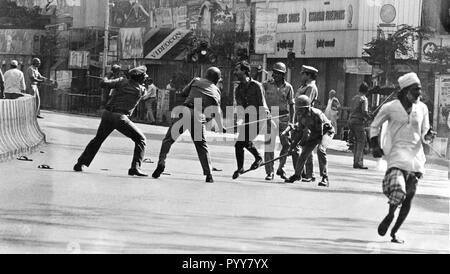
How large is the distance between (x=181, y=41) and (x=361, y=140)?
292 inches

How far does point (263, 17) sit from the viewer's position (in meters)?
35.8

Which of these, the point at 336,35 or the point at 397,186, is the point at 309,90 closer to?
the point at 397,186

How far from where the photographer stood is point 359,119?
20375 millimetres

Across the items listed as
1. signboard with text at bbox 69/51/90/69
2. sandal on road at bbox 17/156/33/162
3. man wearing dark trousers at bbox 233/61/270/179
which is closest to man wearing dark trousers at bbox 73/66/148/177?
man wearing dark trousers at bbox 233/61/270/179

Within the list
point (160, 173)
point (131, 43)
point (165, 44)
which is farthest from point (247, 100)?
point (165, 44)

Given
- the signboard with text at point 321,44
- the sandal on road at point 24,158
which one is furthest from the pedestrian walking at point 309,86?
the signboard with text at point 321,44

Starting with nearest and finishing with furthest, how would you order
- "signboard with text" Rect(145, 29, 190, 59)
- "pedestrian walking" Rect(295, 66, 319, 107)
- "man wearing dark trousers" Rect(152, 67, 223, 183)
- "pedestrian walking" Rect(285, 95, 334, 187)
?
"man wearing dark trousers" Rect(152, 67, 223, 183), "pedestrian walking" Rect(285, 95, 334, 187), "pedestrian walking" Rect(295, 66, 319, 107), "signboard with text" Rect(145, 29, 190, 59)

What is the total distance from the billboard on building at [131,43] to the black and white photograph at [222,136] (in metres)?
0.08

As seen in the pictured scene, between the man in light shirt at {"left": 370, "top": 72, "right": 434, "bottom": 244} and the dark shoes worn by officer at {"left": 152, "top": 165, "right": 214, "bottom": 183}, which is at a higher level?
the man in light shirt at {"left": 370, "top": 72, "right": 434, "bottom": 244}

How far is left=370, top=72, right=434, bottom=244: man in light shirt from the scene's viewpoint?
10.3 metres

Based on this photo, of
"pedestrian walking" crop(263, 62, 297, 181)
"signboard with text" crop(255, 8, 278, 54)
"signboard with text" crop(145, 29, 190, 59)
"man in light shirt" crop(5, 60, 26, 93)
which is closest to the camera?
"pedestrian walking" crop(263, 62, 297, 181)

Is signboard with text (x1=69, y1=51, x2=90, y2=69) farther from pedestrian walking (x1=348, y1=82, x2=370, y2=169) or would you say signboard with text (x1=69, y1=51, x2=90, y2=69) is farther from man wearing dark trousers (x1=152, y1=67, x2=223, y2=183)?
man wearing dark trousers (x1=152, y1=67, x2=223, y2=183)

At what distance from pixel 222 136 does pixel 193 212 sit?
16068 mm

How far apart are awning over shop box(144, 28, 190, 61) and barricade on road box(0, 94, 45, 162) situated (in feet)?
14.1
